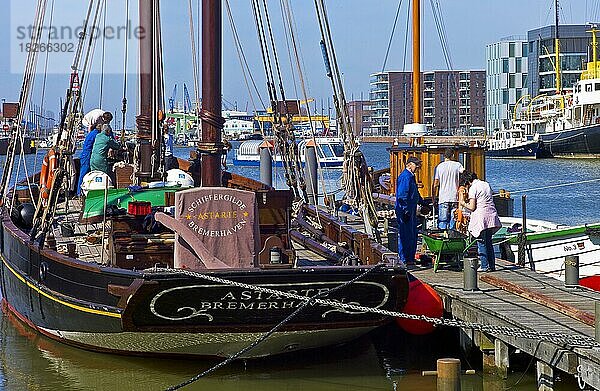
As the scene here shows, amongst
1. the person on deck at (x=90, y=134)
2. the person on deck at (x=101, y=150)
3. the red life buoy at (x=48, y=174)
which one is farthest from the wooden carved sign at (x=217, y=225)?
the person on deck at (x=90, y=134)

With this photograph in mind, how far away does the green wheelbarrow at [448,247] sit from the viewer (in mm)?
16266

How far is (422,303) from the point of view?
14320 millimetres

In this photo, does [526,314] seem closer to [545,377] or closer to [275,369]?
[545,377]

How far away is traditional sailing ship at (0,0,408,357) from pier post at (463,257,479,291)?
4.08 feet

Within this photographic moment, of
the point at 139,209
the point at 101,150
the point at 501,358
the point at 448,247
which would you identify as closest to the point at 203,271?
the point at 139,209

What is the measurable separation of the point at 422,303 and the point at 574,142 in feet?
274

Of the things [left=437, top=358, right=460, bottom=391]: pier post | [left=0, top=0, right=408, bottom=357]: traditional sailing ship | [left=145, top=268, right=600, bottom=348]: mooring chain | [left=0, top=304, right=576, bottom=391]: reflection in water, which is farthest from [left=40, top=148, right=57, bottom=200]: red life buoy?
[left=437, top=358, right=460, bottom=391]: pier post

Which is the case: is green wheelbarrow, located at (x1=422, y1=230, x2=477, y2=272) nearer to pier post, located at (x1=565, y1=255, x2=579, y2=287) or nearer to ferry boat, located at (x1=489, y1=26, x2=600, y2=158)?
pier post, located at (x1=565, y1=255, x2=579, y2=287)

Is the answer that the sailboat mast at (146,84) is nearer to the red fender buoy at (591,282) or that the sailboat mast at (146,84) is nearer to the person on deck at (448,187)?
the person on deck at (448,187)

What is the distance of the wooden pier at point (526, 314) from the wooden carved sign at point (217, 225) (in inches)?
110

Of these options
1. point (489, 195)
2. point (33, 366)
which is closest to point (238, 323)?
point (33, 366)

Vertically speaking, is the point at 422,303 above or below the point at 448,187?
below

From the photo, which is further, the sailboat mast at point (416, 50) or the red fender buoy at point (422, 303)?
the sailboat mast at point (416, 50)

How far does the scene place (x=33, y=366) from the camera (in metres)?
15.0
